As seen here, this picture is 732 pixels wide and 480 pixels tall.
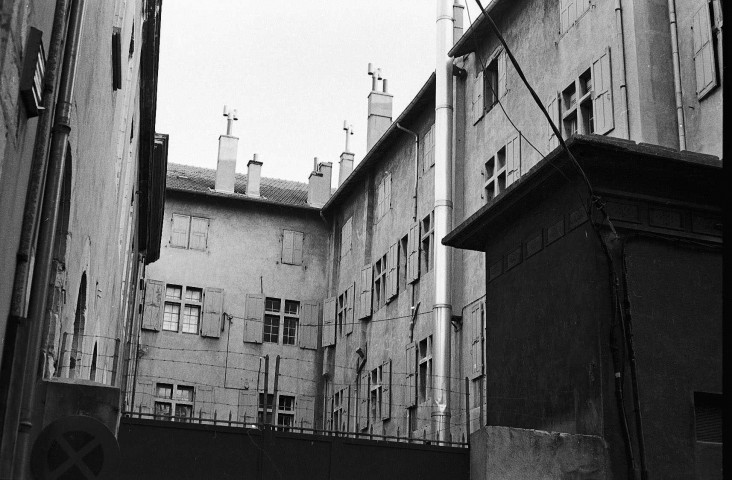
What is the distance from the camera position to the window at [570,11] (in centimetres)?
1831

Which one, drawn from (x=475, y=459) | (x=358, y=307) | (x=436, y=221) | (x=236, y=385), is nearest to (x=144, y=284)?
(x=236, y=385)

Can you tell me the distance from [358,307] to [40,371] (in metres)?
22.3

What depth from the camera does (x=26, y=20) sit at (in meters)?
5.44

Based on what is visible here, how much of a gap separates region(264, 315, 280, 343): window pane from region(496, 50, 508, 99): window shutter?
1394 cm

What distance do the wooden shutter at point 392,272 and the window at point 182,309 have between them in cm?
817

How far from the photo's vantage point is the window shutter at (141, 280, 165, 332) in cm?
3131

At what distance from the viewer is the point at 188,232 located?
108ft

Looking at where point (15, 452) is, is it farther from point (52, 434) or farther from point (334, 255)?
point (334, 255)

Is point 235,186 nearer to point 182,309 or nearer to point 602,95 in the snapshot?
point 182,309

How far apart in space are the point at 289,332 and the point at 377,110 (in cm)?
788

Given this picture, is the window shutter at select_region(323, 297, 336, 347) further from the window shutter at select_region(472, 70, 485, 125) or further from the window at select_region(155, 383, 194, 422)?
the window shutter at select_region(472, 70, 485, 125)

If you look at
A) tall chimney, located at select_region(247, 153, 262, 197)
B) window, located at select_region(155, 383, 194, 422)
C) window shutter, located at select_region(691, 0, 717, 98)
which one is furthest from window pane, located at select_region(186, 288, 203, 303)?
window shutter, located at select_region(691, 0, 717, 98)

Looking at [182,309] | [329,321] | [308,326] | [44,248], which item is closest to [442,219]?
[329,321]

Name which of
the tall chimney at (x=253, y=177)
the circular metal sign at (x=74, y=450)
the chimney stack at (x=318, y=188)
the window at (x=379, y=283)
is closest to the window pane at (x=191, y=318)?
the tall chimney at (x=253, y=177)
